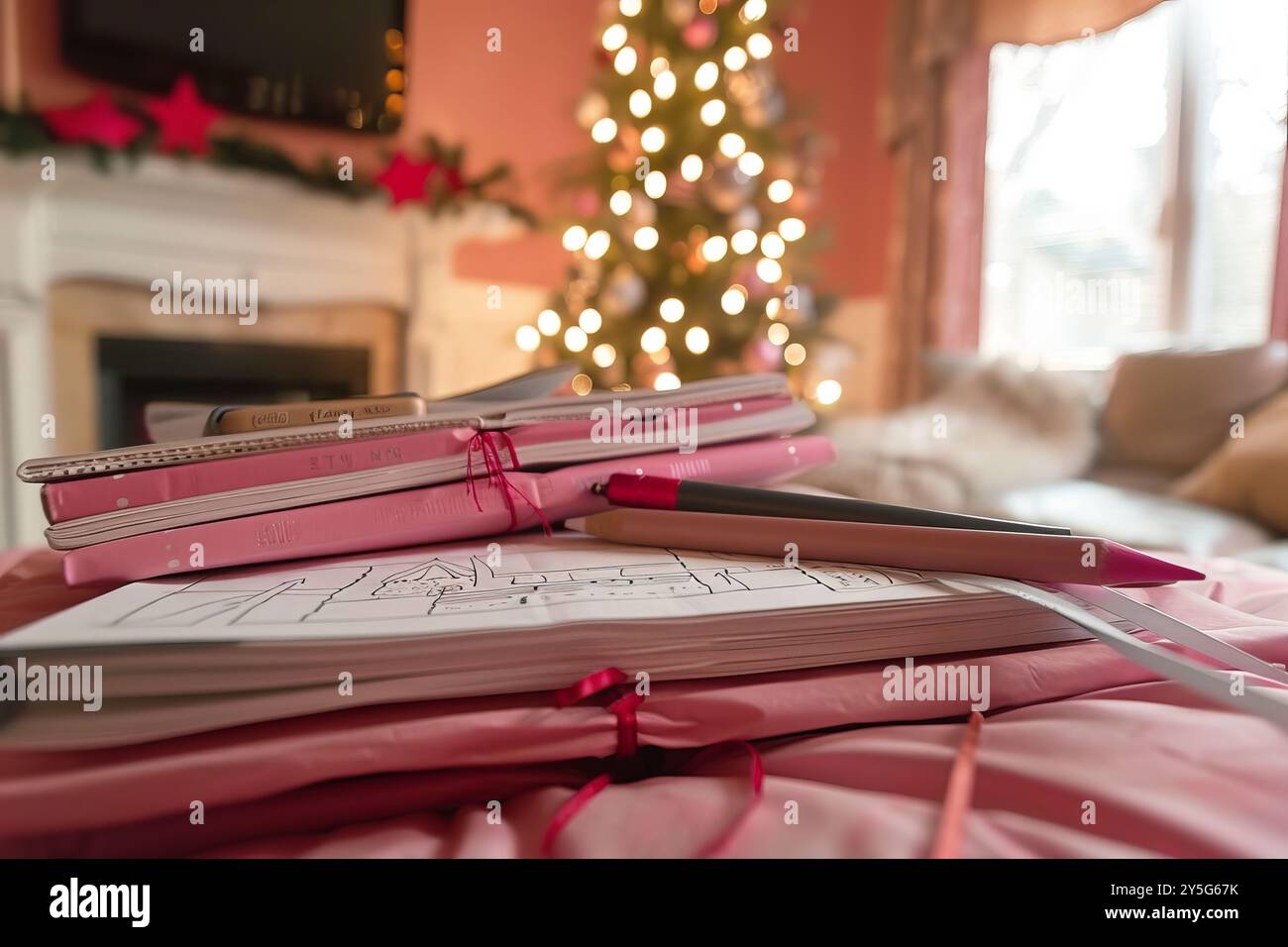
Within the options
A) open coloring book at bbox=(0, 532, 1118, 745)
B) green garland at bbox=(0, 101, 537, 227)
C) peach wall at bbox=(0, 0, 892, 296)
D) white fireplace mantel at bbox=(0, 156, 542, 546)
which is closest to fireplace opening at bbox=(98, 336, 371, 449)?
white fireplace mantel at bbox=(0, 156, 542, 546)

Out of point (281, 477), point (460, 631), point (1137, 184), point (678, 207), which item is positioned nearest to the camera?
point (460, 631)

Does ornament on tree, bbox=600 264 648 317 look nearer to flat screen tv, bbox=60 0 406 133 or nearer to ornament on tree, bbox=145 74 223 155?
flat screen tv, bbox=60 0 406 133

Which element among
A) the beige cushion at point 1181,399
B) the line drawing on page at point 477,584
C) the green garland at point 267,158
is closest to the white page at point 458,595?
the line drawing on page at point 477,584

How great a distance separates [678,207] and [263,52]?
1213mm

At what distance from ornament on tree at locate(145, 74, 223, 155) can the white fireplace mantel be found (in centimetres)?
5

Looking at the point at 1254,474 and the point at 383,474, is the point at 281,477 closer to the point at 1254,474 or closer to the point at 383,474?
the point at 383,474

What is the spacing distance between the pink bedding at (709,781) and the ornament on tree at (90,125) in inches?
81.7

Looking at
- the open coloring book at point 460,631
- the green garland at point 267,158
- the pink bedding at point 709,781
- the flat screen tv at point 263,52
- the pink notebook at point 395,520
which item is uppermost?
the flat screen tv at point 263,52

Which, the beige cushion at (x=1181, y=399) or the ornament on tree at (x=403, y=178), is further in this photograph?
the ornament on tree at (x=403, y=178)

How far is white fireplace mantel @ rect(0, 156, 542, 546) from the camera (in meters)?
1.84

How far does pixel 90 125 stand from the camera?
71.2 inches

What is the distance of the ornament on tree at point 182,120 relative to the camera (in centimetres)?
192

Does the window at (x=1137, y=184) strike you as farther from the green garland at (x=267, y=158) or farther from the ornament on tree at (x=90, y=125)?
the ornament on tree at (x=90, y=125)

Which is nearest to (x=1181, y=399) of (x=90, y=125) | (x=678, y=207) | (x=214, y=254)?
(x=678, y=207)
